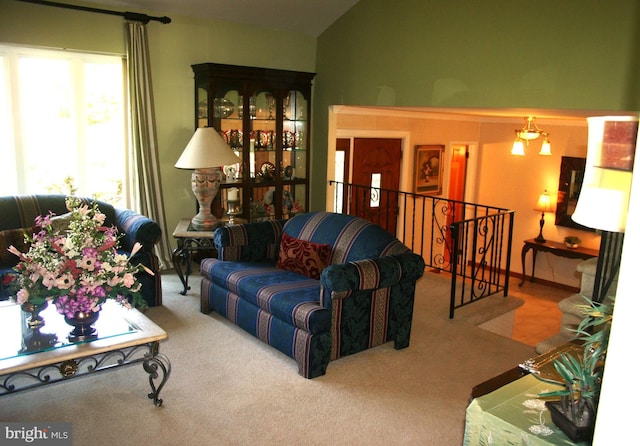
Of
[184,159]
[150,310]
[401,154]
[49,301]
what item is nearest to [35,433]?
[49,301]

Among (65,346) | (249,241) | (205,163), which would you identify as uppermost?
(205,163)

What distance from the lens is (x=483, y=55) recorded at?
471 centimetres

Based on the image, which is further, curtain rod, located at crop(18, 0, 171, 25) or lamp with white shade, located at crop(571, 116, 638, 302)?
curtain rod, located at crop(18, 0, 171, 25)

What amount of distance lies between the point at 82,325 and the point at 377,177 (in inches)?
188

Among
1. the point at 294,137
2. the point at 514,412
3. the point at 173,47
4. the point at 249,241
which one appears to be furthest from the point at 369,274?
the point at 173,47

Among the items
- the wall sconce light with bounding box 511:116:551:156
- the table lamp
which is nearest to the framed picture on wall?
the wall sconce light with bounding box 511:116:551:156

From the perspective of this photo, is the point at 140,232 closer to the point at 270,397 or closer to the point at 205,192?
the point at 205,192

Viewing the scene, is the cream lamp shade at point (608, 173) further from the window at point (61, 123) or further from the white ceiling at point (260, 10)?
the white ceiling at point (260, 10)

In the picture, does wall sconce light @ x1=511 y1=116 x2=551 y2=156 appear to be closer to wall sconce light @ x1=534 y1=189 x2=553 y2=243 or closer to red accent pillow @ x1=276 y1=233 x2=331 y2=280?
wall sconce light @ x1=534 y1=189 x2=553 y2=243

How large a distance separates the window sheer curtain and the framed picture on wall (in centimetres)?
356

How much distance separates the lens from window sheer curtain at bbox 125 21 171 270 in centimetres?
516

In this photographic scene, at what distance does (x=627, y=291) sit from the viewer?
1.09m

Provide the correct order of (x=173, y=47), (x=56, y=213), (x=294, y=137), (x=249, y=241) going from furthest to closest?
(x=294, y=137)
(x=173, y=47)
(x=56, y=213)
(x=249, y=241)

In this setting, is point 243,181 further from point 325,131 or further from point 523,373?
point 523,373
